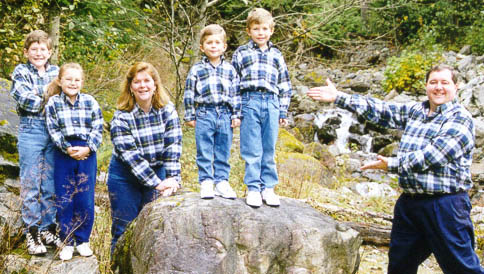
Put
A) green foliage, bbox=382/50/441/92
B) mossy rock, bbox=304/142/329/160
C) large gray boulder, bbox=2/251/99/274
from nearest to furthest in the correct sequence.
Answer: large gray boulder, bbox=2/251/99/274
mossy rock, bbox=304/142/329/160
green foliage, bbox=382/50/441/92

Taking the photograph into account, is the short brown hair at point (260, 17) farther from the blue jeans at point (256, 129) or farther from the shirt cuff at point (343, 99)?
the shirt cuff at point (343, 99)

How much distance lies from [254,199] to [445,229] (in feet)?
4.53

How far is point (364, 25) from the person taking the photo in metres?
19.1

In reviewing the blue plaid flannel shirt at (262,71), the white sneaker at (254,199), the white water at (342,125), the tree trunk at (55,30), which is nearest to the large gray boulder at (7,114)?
the tree trunk at (55,30)

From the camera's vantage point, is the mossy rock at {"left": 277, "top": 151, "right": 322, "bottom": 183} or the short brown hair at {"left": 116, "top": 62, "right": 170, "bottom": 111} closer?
the short brown hair at {"left": 116, "top": 62, "right": 170, "bottom": 111}

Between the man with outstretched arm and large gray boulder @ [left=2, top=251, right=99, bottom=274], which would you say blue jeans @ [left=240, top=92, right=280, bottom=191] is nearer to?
the man with outstretched arm

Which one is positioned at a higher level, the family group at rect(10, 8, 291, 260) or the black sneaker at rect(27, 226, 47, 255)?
the family group at rect(10, 8, 291, 260)

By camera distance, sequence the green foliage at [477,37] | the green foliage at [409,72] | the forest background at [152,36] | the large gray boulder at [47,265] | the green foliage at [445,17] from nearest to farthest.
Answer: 1. the large gray boulder at [47,265]
2. the forest background at [152,36]
3. the green foliage at [409,72]
4. the green foliage at [477,37]
5. the green foliage at [445,17]

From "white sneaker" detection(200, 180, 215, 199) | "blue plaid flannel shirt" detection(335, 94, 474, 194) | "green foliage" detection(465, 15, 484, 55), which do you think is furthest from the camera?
"green foliage" detection(465, 15, 484, 55)

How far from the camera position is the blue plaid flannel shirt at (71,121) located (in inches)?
136

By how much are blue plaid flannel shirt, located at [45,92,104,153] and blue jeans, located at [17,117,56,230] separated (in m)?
0.21

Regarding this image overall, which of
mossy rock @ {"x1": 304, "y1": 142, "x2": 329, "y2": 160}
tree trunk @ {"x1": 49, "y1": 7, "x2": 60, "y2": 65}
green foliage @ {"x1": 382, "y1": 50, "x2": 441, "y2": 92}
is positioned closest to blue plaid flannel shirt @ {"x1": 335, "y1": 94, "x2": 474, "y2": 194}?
tree trunk @ {"x1": 49, "y1": 7, "x2": 60, "y2": 65}

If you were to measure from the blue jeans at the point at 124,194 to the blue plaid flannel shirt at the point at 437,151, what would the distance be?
1889 mm

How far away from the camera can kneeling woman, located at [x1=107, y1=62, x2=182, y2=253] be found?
340 centimetres
